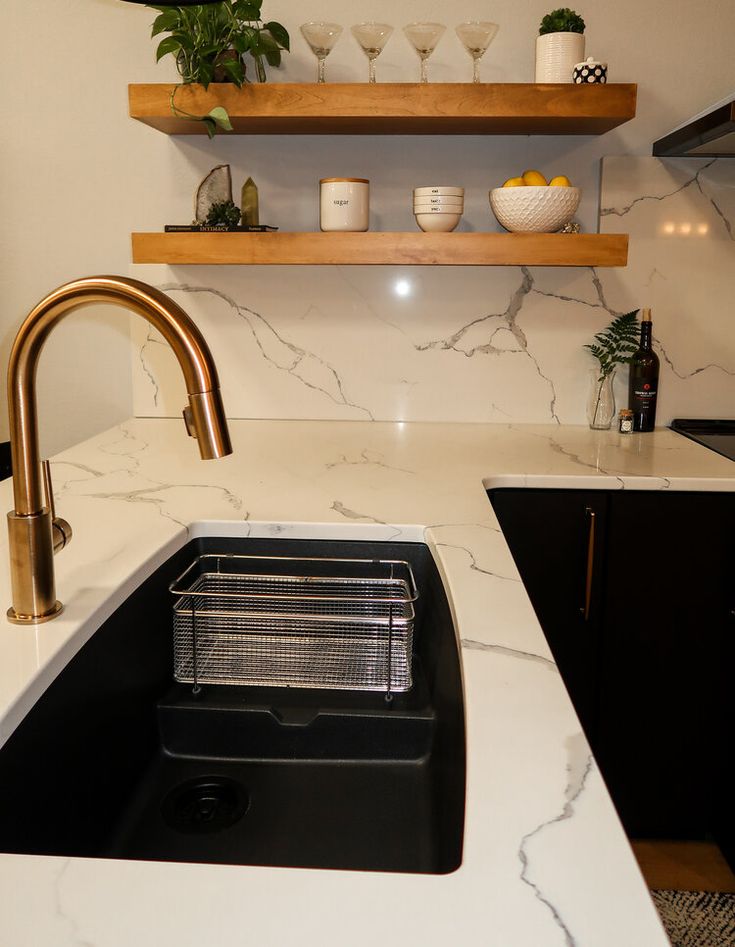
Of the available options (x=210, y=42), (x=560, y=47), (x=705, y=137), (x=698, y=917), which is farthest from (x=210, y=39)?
(x=698, y=917)

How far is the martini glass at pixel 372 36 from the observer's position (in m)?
2.12

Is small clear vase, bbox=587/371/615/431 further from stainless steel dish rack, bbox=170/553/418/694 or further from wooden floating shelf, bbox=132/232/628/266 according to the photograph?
stainless steel dish rack, bbox=170/553/418/694

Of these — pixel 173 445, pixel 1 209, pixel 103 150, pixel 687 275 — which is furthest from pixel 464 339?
pixel 1 209

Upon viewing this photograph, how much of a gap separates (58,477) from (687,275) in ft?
5.64

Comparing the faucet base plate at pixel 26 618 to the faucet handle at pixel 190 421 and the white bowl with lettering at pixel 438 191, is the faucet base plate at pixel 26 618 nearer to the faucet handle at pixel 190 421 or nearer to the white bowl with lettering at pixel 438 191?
the faucet handle at pixel 190 421

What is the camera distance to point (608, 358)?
2494 mm

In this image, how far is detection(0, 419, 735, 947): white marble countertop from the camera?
1.88 ft

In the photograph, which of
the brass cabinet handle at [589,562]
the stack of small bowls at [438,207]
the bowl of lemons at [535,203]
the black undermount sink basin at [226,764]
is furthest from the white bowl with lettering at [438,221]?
the black undermount sink basin at [226,764]

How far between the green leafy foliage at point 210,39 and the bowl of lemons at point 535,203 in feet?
2.28

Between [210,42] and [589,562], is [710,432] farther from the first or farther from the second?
[210,42]

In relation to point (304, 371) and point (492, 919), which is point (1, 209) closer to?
point (304, 371)

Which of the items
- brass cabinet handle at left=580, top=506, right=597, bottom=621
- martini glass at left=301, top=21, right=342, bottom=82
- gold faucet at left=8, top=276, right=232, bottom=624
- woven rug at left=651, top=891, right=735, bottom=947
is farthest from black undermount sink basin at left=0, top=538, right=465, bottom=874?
martini glass at left=301, top=21, right=342, bottom=82

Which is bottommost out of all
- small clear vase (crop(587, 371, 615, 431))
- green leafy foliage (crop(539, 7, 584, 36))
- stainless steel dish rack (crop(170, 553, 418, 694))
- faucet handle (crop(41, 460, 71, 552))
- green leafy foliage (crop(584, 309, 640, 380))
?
stainless steel dish rack (crop(170, 553, 418, 694))

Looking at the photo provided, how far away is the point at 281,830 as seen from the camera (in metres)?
1.06
